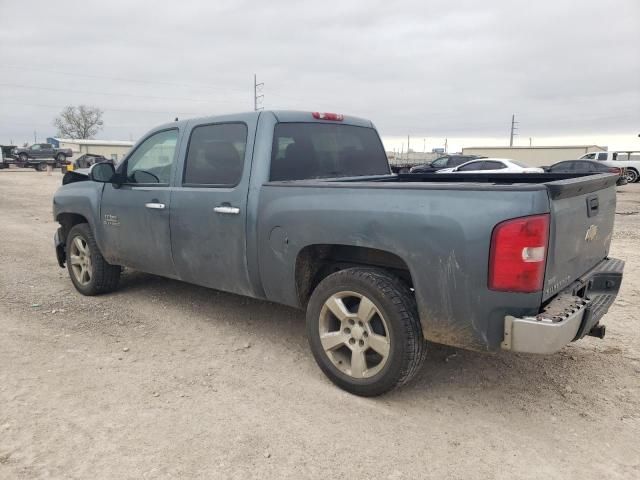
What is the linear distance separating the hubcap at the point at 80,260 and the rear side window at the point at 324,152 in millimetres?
2721

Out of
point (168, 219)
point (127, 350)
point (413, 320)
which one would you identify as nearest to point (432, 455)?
point (413, 320)

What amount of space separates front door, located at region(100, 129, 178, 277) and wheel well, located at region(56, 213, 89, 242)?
0.82 metres

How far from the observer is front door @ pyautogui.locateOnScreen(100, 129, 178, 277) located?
14.8 feet

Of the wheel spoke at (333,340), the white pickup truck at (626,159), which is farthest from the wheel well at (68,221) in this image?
the white pickup truck at (626,159)

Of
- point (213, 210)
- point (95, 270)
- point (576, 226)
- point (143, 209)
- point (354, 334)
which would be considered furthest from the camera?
point (95, 270)

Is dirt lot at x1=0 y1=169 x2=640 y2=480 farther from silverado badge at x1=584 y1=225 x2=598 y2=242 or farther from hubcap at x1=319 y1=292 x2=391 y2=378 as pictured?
silverado badge at x1=584 y1=225 x2=598 y2=242

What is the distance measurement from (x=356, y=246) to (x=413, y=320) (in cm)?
59

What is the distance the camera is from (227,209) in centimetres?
388

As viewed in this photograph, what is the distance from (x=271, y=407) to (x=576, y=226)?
2.13 meters

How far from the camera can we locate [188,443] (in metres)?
2.80

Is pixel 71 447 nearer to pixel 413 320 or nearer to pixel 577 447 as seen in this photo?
pixel 413 320

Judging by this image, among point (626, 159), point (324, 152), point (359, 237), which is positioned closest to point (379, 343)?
point (359, 237)

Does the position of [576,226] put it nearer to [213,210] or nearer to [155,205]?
[213,210]

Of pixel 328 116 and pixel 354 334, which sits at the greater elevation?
pixel 328 116
